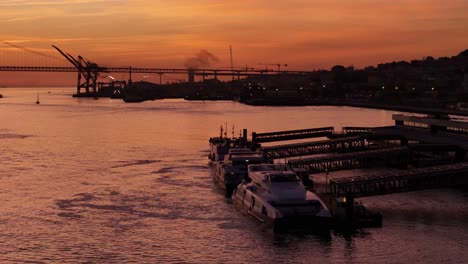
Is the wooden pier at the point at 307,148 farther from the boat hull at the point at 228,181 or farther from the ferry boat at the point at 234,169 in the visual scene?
the boat hull at the point at 228,181

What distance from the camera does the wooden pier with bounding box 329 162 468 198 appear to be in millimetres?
32531

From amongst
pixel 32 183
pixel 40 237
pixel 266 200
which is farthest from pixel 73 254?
pixel 32 183

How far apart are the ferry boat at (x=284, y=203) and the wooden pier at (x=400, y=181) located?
317cm

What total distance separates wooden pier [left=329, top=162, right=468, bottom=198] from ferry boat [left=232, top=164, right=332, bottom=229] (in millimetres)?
3173

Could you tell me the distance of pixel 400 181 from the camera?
3441 cm

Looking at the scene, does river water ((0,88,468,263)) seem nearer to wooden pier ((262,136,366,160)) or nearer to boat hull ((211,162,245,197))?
boat hull ((211,162,245,197))

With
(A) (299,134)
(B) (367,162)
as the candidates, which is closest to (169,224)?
(B) (367,162)

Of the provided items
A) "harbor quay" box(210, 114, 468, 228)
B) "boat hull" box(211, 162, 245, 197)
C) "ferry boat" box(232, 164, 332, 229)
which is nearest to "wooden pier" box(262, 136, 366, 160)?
"harbor quay" box(210, 114, 468, 228)

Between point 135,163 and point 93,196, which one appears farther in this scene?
point 135,163

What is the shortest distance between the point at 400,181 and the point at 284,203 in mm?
8068

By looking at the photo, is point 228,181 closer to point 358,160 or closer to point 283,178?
point 283,178

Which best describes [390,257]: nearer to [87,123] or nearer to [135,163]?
[135,163]

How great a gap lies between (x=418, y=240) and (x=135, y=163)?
91.2ft

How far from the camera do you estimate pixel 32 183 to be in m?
40.9
